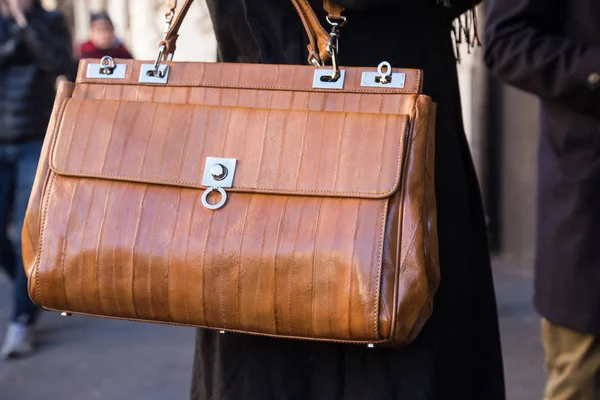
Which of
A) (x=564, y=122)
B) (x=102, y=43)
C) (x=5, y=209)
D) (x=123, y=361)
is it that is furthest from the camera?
(x=102, y=43)

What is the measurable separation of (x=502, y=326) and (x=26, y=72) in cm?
295

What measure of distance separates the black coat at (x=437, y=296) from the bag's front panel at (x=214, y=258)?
21 cm

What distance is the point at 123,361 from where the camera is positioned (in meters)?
4.67

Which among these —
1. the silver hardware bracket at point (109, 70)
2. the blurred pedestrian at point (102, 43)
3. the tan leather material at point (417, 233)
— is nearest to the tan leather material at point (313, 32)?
the tan leather material at point (417, 233)

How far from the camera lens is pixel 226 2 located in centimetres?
193

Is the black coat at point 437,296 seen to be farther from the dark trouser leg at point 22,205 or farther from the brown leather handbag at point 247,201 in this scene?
the dark trouser leg at point 22,205

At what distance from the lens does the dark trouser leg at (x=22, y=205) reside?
4.83 m

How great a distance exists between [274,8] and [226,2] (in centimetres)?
13

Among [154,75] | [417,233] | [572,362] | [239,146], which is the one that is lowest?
[572,362]

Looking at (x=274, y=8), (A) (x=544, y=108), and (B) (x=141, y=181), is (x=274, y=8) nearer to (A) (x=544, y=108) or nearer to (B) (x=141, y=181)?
(B) (x=141, y=181)

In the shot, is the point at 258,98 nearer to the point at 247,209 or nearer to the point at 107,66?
the point at 247,209

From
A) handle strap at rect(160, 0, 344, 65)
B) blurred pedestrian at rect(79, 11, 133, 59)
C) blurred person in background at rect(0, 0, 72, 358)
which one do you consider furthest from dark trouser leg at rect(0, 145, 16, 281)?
handle strap at rect(160, 0, 344, 65)

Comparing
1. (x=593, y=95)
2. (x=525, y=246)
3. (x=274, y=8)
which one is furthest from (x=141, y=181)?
(x=525, y=246)

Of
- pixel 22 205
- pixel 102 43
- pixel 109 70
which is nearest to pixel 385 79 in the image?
pixel 109 70
